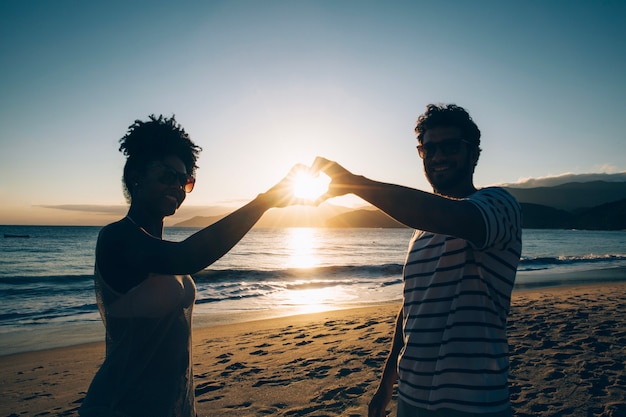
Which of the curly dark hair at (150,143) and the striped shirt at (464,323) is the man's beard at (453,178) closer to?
the striped shirt at (464,323)

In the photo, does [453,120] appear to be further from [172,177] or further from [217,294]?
[217,294]

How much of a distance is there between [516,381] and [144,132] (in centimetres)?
594

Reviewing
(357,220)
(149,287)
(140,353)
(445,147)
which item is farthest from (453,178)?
(357,220)

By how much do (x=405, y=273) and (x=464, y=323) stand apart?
1.61 feet

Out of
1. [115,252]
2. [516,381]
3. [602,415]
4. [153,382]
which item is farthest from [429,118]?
[516,381]

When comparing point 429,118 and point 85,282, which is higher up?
point 429,118

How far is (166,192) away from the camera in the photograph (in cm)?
225

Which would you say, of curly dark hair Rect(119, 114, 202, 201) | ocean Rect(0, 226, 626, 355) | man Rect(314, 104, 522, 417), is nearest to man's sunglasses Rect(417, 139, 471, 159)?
man Rect(314, 104, 522, 417)

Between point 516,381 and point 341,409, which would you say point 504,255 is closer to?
point 341,409

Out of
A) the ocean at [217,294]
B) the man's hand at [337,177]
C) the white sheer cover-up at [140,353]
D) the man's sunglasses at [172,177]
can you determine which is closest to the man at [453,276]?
the man's hand at [337,177]

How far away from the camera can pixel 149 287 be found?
1921 mm

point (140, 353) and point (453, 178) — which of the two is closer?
point (140, 353)

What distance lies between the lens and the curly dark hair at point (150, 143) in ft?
7.39

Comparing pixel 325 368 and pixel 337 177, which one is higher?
pixel 337 177
